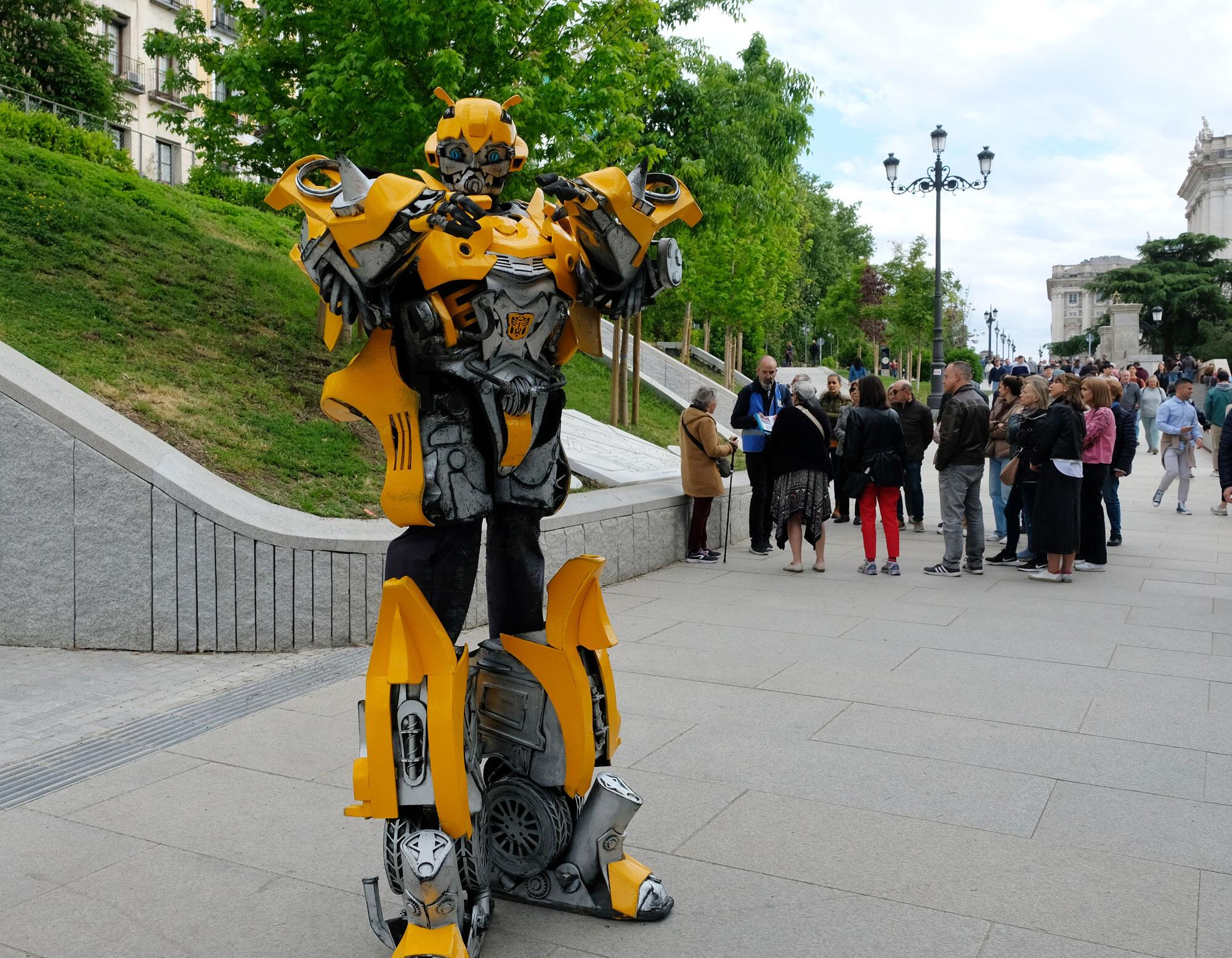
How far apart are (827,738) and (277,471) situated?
4.68 metres

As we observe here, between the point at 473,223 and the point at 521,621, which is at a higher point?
the point at 473,223

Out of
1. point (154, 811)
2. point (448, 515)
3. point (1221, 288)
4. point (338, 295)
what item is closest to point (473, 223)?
point (338, 295)

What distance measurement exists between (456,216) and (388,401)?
605mm

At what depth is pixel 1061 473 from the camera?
927 centimetres

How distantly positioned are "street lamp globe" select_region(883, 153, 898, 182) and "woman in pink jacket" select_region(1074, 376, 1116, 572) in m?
16.1

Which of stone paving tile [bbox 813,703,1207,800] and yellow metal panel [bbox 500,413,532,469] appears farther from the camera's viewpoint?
stone paving tile [bbox 813,703,1207,800]

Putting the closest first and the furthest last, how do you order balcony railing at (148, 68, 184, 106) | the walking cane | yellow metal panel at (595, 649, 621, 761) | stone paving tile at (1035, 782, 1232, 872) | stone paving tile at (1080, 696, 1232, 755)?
yellow metal panel at (595, 649, 621, 761)
stone paving tile at (1035, 782, 1232, 872)
stone paving tile at (1080, 696, 1232, 755)
the walking cane
balcony railing at (148, 68, 184, 106)

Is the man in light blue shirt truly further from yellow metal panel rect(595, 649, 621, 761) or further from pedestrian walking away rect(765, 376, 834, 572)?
yellow metal panel rect(595, 649, 621, 761)

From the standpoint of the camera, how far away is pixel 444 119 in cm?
339

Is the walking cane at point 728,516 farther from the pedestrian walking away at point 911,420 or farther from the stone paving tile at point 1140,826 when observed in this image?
the stone paving tile at point 1140,826

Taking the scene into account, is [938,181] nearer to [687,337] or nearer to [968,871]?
[687,337]

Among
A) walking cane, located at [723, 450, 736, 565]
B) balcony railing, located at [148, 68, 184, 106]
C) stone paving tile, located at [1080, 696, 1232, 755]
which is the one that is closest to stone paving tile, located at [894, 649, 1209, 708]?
stone paving tile, located at [1080, 696, 1232, 755]

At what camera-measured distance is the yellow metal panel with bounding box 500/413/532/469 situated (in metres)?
3.32

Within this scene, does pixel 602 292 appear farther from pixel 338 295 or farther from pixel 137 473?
pixel 137 473
